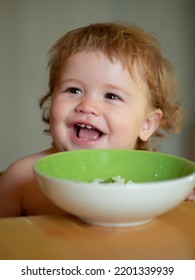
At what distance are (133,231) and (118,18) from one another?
2.20 metres

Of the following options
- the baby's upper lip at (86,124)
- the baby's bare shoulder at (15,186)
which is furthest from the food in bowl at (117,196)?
the baby's bare shoulder at (15,186)

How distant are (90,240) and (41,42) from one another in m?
2.07

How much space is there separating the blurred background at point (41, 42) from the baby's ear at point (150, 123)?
1303 millimetres

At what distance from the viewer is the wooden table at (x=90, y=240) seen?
0.51 m

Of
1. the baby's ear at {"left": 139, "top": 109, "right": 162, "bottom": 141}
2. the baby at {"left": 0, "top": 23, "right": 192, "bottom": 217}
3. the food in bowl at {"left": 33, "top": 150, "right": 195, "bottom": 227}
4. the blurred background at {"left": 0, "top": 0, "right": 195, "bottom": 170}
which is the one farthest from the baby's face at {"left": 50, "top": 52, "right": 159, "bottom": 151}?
the blurred background at {"left": 0, "top": 0, "right": 195, "bottom": 170}

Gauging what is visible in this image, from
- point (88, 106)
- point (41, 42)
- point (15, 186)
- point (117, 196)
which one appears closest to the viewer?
point (117, 196)

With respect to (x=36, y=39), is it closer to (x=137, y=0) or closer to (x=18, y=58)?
(x=18, y=58)

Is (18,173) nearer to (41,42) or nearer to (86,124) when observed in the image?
(86,124)

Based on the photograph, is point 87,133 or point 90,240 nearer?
point 90,240

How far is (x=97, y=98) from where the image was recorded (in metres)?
1.04

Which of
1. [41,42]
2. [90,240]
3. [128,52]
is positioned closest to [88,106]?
[128,52]

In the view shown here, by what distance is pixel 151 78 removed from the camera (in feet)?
3.76

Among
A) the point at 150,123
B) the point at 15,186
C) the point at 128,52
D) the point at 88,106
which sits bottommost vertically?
the point at 15,186

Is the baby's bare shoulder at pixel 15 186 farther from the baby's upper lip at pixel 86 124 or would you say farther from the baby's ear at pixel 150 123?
the baby's ear at pixel 150 123
